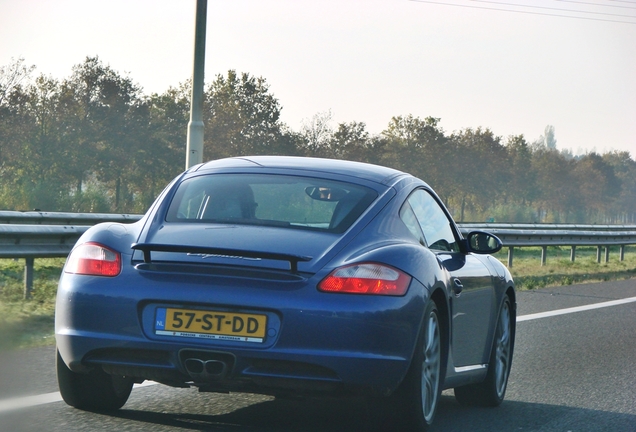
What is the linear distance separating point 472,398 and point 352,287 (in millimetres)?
2204

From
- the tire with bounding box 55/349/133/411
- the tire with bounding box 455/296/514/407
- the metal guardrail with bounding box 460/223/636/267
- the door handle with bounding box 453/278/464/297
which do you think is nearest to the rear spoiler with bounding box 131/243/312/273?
the tire with bounding box 55/349/133/411

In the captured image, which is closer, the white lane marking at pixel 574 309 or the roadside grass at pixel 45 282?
the roadside grass at pixel 45 282

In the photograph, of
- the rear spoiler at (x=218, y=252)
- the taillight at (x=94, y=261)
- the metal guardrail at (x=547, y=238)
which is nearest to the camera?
the rear spoiler at (x=218, y=252)

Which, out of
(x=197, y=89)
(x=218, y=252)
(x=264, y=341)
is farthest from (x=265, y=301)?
(x=197, y=89)

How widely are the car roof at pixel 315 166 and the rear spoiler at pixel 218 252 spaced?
1.05 meters

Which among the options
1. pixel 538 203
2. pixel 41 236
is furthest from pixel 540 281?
pixel 538 203

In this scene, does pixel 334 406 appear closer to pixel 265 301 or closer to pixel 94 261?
pixel 265 301

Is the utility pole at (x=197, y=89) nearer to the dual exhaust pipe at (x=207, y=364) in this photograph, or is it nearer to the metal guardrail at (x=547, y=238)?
the metal guardrail at (x=547, y=238)

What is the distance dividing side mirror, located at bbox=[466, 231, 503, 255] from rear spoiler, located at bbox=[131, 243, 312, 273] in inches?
74.4

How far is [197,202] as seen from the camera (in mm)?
5227

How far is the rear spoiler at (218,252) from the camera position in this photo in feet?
14.7

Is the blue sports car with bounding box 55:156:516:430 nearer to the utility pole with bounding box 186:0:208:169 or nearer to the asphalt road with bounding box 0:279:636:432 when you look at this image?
the asphalt road with bounding box 0:279:636:432

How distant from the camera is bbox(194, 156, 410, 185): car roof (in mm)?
5492

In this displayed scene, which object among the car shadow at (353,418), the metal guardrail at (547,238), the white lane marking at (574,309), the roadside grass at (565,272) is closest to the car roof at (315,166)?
the car shadow at (353,418)
